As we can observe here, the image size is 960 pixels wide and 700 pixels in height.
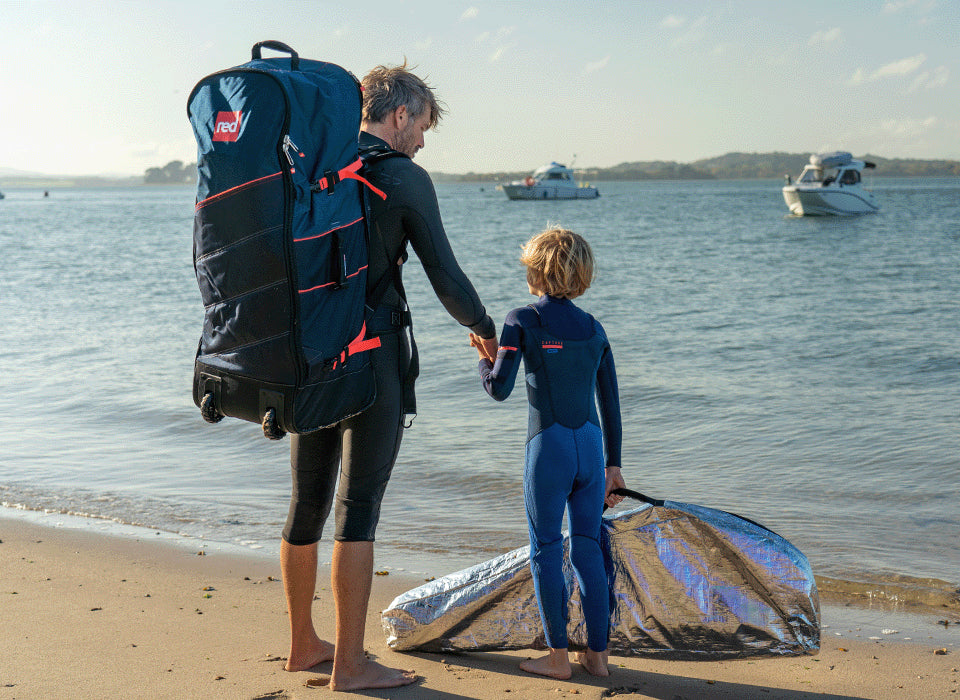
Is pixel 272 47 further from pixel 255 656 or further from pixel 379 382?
pixel 255 656

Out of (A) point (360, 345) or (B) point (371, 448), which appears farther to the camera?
(B) point (371, 448)

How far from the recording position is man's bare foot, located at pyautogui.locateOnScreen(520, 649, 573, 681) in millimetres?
2844

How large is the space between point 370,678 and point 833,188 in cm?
4955

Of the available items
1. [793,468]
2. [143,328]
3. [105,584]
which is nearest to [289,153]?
[105,584]

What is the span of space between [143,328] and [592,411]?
12.5m

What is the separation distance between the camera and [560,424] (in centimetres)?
277

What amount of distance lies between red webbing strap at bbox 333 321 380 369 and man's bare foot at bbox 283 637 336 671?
42.7 inches

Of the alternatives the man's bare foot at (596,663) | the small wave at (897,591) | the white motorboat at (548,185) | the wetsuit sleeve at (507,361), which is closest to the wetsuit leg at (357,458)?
the wetsuit sleeve at (507,361)

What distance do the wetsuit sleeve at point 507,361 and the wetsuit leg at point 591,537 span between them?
29cm

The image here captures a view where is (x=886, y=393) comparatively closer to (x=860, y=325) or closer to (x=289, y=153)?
(x=860, y=325)

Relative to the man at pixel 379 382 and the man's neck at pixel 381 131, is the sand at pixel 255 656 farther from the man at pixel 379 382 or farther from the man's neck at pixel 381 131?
the man's neck at pixel 381 131

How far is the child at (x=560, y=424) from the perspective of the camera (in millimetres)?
2764

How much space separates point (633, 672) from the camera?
2934 mm

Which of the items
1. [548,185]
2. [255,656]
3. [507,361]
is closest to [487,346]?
[507,361]
